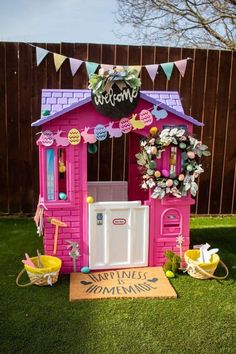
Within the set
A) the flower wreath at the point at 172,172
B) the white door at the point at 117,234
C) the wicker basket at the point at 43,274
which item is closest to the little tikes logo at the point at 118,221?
the white door at the point at 117,234

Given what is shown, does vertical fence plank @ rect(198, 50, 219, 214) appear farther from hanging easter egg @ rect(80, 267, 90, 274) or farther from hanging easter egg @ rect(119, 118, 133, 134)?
hanging easter egg @ rect(80, 267, 90, 274)

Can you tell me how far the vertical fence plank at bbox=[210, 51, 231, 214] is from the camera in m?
5.42

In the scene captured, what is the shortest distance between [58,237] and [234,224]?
274 cm

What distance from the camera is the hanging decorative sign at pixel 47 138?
352 centimetres

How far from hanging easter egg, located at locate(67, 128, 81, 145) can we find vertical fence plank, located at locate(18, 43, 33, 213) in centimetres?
191

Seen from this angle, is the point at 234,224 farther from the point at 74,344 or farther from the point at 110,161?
the point at 74,344

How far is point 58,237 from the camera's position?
3.71 meters

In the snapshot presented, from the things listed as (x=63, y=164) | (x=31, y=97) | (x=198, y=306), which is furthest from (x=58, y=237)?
(x=31, y=97)

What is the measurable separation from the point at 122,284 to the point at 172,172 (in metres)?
1.10

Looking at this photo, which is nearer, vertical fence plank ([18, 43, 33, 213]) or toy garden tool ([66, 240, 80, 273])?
toy garden tool ([66, 240, 80, 273])

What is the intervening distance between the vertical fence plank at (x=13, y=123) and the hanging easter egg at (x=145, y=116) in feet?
7.33

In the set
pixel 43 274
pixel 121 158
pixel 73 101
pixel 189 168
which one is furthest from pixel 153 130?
pixel 121 158

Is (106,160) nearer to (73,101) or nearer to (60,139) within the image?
(73,101)

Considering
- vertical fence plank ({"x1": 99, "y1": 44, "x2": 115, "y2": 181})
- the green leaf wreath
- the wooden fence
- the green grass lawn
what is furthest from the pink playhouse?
vertical fence plank ({"x1": 99, "y1": 44, "x2": 115, "y2": 181})
